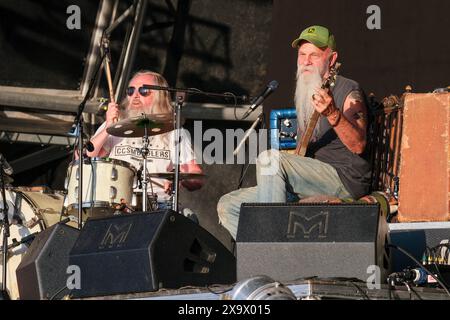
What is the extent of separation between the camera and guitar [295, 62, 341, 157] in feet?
21.8

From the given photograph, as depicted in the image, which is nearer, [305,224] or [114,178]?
[305,224]

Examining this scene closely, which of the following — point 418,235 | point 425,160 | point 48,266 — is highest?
point 425,160

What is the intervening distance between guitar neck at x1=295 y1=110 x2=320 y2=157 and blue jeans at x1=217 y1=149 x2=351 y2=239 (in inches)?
7.3

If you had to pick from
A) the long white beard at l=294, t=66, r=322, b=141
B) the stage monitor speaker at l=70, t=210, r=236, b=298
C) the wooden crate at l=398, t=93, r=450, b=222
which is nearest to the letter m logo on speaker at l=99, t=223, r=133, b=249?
the stage monitor speaker at l=70, t=210, r=236, b=298

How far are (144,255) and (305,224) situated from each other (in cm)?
81

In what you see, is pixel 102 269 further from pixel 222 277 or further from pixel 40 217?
pixel 40 217

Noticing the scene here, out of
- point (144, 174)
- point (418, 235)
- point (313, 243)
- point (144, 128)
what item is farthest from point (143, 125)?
point (313, 243)

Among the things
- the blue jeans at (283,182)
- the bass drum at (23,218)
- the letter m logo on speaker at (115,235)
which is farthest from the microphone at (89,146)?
the letter m logo on speaker at (115,235)

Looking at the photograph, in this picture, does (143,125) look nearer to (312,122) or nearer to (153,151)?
(153,151)

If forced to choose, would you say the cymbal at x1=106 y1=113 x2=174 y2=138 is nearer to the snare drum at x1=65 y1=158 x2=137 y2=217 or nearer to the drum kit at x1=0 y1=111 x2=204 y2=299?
the drum kit at x1=0 y1=111 x2=204 y2=299

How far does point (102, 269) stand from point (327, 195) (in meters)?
1.88

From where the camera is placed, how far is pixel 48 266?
6148 mm

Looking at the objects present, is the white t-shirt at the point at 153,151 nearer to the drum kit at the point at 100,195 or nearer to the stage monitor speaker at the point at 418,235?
the drum kit at the point at 100,195

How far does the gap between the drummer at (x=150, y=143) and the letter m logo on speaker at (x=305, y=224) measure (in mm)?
2726
